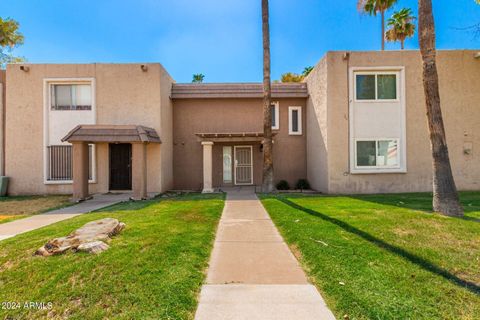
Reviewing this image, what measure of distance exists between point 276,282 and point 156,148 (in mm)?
10386

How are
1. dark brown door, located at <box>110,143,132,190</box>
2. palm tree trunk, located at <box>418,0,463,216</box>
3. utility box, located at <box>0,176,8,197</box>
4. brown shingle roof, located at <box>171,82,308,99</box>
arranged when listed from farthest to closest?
brown shingle roof, located at <box>171,82,308,99</box>, dark brown door, located at <box>110,143,132,190</box>, utility box, located at <box>0,176,8,197</box>, palm tree trunk, located at <box>418,0,463,216</box>

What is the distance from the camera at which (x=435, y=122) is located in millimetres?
A: 6980

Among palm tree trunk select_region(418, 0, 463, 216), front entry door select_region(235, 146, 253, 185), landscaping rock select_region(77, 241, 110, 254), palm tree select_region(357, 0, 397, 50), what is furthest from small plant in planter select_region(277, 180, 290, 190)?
palm tree select_region(357, 0, 397, 50)

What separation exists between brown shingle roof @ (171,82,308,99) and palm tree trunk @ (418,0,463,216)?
7.48 m

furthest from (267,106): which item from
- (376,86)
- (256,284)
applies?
(256,284)

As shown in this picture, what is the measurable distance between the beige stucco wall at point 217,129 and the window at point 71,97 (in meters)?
4.42

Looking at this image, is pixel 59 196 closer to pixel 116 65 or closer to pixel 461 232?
pixel 116 65

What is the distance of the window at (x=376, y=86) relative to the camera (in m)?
11.8

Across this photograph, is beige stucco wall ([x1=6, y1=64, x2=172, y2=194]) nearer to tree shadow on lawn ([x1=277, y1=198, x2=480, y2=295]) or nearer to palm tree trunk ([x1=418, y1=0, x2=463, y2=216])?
tree shadow on lawn ([x1=277, y1=198, x2=480, y2=295])

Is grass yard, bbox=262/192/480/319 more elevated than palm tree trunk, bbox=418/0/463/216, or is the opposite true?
palm tree trunk, bbox=418/0/463/216

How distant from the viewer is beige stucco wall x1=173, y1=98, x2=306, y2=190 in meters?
14.8

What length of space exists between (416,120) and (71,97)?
55.3ft

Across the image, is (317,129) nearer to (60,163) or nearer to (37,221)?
(37,221)

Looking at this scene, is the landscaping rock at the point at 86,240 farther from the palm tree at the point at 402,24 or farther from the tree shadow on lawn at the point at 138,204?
the palm tree at the point at 402,24
